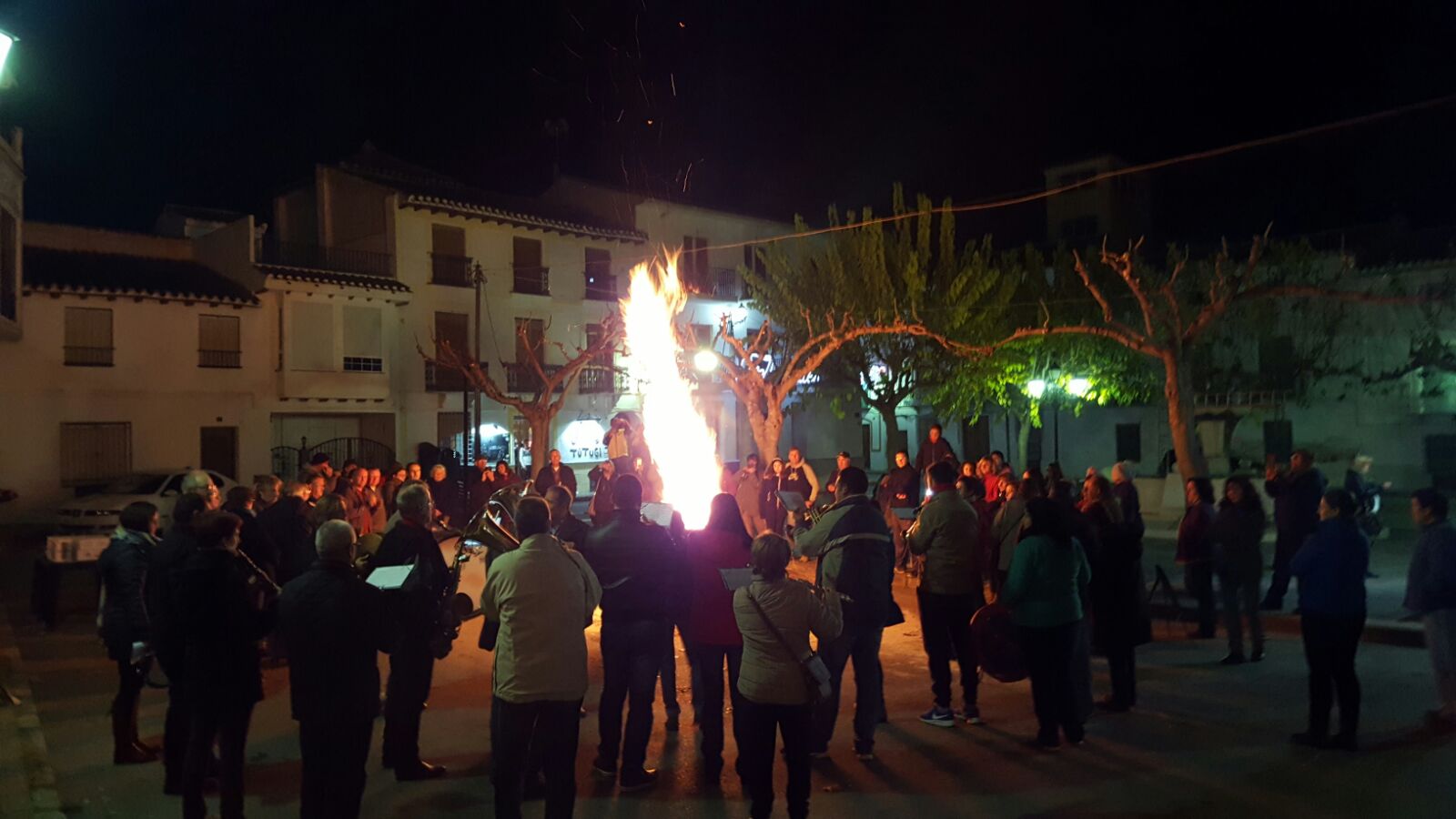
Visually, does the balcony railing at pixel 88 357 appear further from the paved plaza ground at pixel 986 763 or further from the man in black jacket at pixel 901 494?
the man in black jacket at pixel 901 494

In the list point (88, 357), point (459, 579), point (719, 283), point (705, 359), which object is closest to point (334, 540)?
point (459, 579)

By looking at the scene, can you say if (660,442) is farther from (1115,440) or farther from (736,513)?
(1115,440)

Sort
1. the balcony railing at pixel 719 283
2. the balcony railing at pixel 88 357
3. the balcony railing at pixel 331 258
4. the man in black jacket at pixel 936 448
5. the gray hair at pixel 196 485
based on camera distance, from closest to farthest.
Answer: the gray hair at pixel 196 485
the man in black jacket at pixel 936 448
the balcony railing at pixel 88 357
the balcony railing at pixel 331 258
the balcony railing at pixel 719 283

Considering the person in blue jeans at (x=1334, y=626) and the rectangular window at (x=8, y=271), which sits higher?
the rectangular window at (x=8, y=271)

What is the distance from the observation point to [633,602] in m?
5.59

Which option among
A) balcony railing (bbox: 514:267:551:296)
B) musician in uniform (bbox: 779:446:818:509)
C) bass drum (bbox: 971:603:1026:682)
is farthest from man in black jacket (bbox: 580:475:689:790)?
balcony railing (bbox: 514:267:551:296)

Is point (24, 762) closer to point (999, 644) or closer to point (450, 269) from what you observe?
point (999, 644)

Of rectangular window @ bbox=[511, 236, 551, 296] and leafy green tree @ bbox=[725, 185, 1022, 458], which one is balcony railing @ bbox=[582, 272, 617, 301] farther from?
leafy green tree @ bbox=[725, 185, 1022, 458]

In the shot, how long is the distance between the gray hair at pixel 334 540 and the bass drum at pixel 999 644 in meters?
4.26

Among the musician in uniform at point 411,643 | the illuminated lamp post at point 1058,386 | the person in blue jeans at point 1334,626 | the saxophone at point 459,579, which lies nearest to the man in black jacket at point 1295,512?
the person in blue jeans at point 1334,626

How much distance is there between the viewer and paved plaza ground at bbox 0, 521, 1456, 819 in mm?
5316

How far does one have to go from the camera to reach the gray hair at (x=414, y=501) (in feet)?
19.4

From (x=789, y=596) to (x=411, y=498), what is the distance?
105 inches

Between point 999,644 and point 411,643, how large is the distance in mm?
3988
